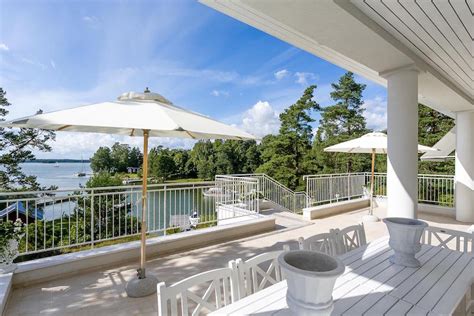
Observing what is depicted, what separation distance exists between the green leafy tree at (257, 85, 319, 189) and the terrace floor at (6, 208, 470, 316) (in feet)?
45.4

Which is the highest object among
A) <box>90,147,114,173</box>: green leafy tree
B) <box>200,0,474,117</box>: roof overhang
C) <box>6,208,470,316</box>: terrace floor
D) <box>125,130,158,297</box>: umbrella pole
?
<box>200,0,474,117</box>: roof overhang

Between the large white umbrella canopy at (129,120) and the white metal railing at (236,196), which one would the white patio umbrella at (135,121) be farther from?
the white metal railing at (236,196)

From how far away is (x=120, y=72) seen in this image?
12328 millimetres

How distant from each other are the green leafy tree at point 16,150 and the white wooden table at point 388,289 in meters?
8.76

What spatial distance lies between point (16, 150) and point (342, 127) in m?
18.8

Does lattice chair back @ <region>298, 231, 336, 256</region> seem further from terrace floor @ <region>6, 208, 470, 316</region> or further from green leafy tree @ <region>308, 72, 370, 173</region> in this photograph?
green leafy tree @ <region>308, 72, 370, 173</region>

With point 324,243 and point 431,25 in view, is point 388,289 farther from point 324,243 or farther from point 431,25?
point 431,25

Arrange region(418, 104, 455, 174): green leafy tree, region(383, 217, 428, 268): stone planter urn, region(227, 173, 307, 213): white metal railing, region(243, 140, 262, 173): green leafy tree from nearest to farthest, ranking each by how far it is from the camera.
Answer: region(383, 217, 428, 268): stone planter urn < region(227, 173, 307, 213): white metal railing < region(418, 104, 455, 174): green leafy tree < region(243, 140, 262, 173): green leafy tree

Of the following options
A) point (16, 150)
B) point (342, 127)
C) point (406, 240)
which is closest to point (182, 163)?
point (342, 127)

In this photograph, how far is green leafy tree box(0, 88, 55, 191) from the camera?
700cm

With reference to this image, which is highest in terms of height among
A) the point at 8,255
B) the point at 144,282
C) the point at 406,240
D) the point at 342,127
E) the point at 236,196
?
the point at 342,127

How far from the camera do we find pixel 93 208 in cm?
353

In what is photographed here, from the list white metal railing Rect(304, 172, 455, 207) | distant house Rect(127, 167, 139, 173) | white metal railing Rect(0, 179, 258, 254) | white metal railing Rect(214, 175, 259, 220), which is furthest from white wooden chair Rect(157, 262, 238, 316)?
distant house Rect(127, 167, 139, 173)

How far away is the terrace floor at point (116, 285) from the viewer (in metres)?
2.38
